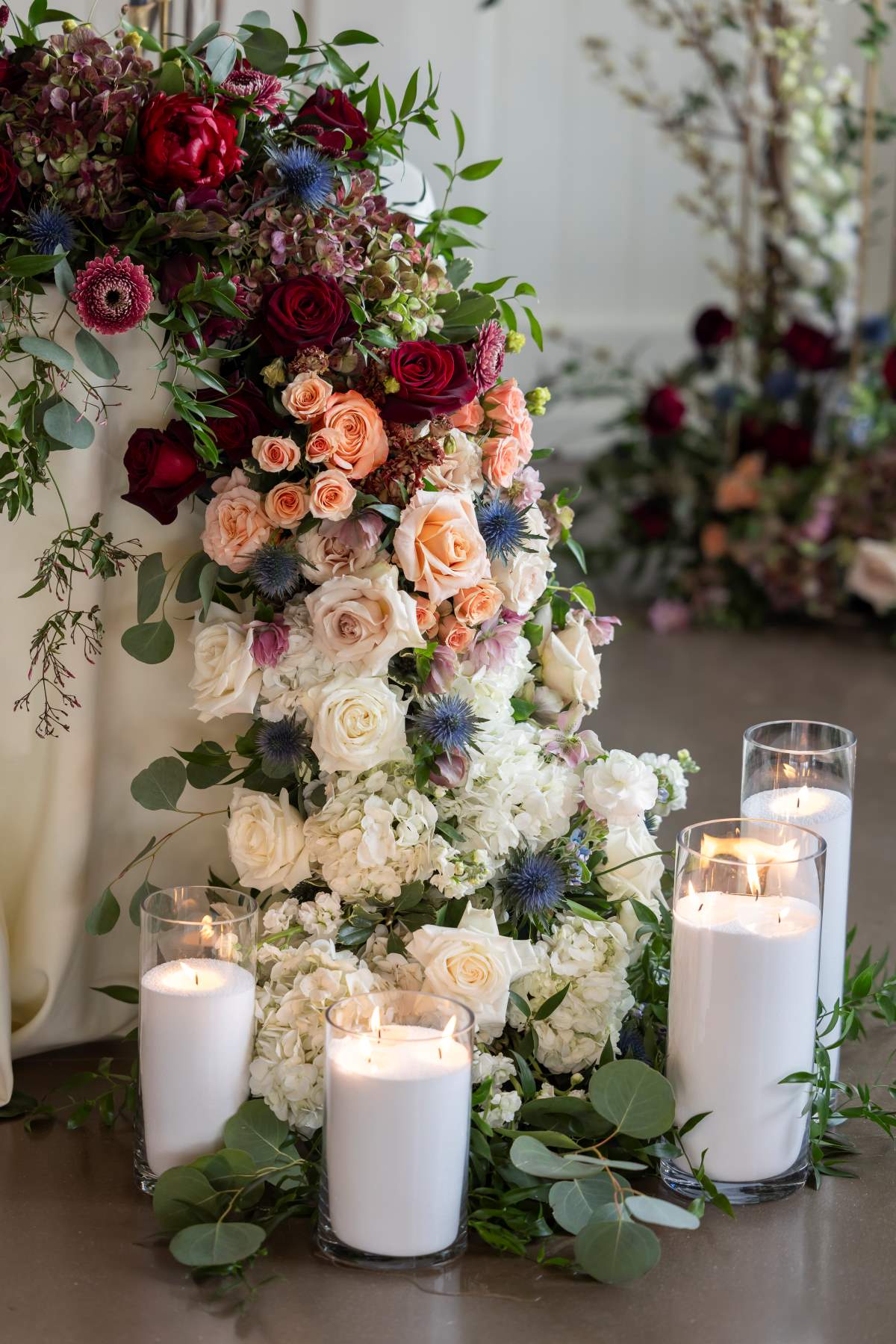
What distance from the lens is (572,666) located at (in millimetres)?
1568

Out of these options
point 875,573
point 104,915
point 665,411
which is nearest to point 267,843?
point 104,915

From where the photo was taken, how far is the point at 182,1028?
129 centimetres

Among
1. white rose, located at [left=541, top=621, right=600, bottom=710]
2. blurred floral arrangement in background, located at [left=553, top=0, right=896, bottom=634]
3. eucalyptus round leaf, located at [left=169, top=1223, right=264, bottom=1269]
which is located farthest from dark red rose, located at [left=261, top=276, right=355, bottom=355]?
blurred floral arrangement in background, located at [left=553, top=0, right=896, bottom=634]

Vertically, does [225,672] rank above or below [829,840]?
above

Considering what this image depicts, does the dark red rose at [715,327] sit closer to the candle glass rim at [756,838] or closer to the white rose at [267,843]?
the candle glass rim at [756,838]

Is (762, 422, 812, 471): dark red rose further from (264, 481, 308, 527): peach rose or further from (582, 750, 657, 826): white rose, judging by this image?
(264, 481, 308, 527): peach rose

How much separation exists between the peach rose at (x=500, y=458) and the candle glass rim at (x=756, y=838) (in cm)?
38

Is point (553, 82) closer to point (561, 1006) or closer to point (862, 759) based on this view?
point (862, 759)

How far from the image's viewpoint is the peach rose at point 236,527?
4.53 ft

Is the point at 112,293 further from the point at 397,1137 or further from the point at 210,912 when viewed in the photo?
the point at 397,1137

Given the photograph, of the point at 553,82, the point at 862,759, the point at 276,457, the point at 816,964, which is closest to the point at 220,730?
the point at 276,457

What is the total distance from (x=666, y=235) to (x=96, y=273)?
3.60 m

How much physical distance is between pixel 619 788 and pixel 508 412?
383mm

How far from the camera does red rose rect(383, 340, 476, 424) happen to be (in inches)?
54.1
